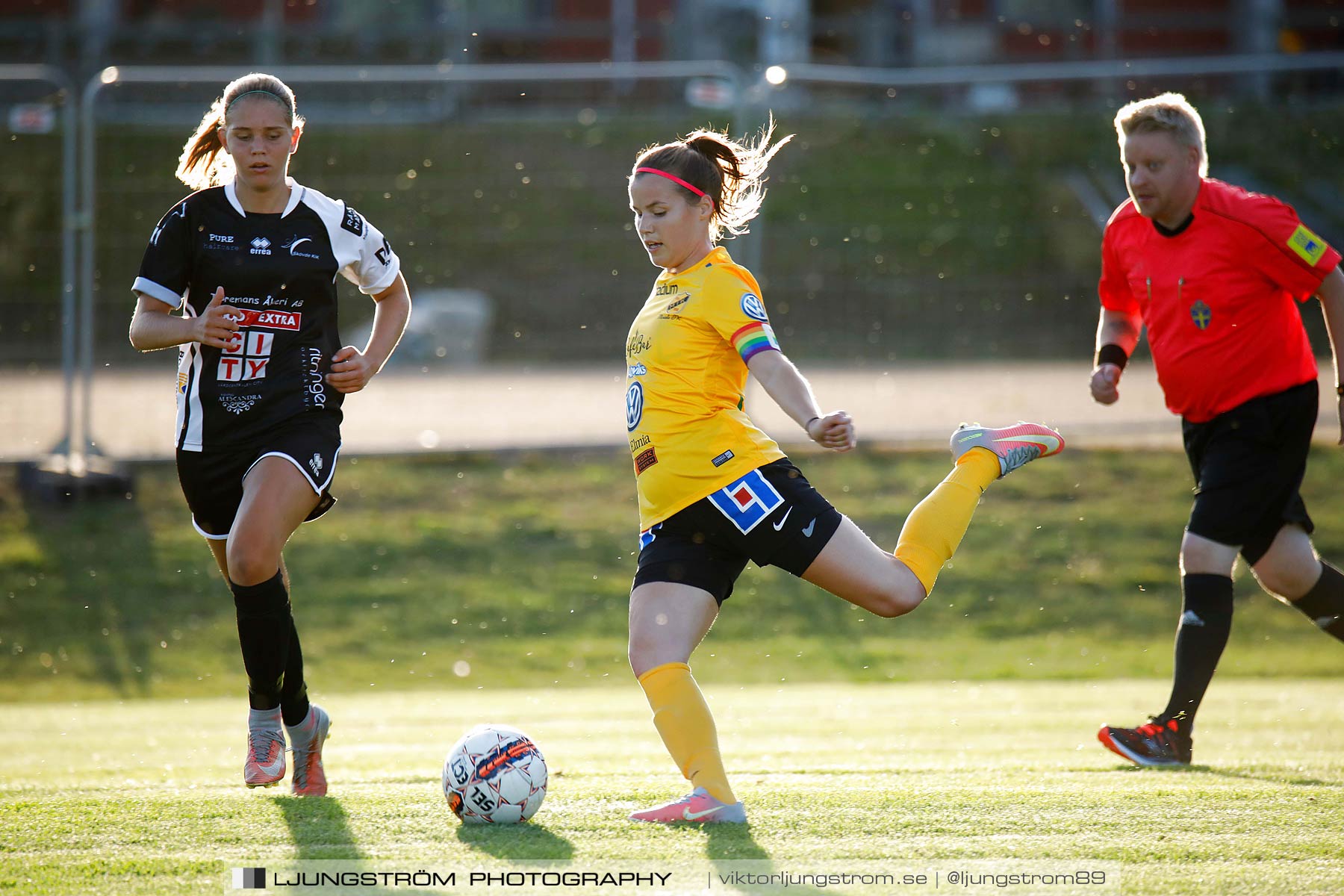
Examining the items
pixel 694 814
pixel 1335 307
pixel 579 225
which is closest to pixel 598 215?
pixel 579 225

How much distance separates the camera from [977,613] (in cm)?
927

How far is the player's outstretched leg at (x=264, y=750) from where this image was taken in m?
4.06

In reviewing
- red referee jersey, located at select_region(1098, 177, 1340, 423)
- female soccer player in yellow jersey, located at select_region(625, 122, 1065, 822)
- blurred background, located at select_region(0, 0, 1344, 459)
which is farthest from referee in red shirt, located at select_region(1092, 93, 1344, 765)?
blurred background, located at select_region(0, 0, 1344, 459)

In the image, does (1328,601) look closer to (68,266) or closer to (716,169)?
(716,169)

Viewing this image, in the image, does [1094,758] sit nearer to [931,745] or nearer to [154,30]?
[931,745]

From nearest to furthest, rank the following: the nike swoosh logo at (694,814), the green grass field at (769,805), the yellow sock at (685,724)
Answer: the green grass field at (769,805), the nike swoosh logo at (694,814), the yellow sock at (685,724)

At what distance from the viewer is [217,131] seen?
4465 mm

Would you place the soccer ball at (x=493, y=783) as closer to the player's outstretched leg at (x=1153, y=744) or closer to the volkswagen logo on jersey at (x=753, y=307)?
the volkswagen logo on jersey at (x=753, y=307)

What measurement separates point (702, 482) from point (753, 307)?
0.53 m

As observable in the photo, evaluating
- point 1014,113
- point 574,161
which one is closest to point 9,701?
point 574,161

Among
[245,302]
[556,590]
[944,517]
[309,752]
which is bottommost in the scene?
[556,590]

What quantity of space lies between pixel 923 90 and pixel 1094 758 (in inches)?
400

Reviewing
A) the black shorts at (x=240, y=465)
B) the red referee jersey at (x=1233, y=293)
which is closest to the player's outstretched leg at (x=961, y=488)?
the red referee jersey at (x=1233, y=293)

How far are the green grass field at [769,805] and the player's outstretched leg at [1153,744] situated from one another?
0.09 metres
